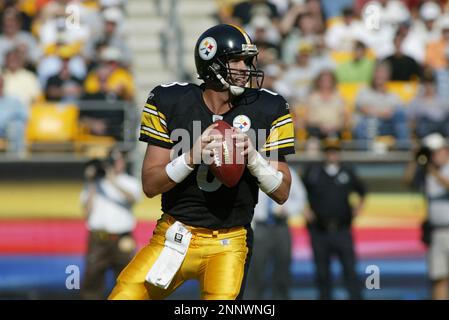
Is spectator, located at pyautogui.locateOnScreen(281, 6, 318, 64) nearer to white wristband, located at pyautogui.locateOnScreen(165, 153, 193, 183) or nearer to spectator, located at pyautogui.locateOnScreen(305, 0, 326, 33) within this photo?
Answer: spectator, located at pyautogui.locateOnScreen(305, 0, 326, 33)

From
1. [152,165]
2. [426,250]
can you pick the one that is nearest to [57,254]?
[426,250]

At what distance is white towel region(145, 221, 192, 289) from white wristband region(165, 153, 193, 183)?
258 mm

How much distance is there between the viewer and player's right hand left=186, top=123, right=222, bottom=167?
15.7 feet

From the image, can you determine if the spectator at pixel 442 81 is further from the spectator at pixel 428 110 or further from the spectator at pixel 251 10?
the spectator at pixel 251 10

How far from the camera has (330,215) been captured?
10547 mm

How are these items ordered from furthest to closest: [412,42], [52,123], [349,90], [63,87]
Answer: [412,42], [349,90], [63,87], [52,123]

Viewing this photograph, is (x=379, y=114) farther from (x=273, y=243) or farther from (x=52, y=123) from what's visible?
(x=52, y=123)

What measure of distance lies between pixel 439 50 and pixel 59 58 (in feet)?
15.9

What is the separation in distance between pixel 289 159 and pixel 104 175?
2131 mm

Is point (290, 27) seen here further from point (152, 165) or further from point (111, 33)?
point (152, 165)

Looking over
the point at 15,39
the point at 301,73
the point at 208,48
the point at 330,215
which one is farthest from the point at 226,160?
the point at 15,39

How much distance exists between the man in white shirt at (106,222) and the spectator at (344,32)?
386 cm

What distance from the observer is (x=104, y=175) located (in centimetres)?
1045
